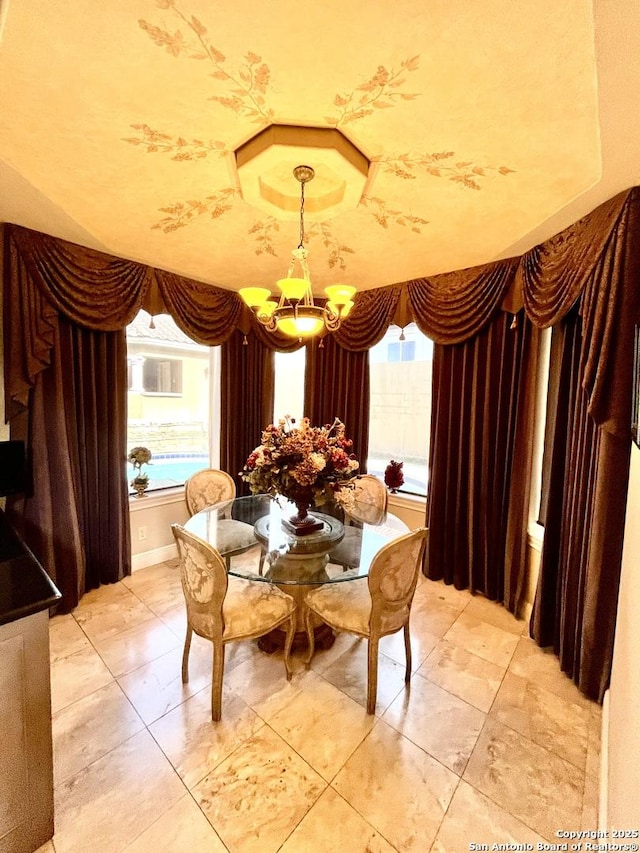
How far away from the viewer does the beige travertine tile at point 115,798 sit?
49.5 inches

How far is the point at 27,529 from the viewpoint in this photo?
235 centimetres

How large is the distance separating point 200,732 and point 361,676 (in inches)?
34.4

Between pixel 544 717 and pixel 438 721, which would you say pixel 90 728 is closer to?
pixel 438 721

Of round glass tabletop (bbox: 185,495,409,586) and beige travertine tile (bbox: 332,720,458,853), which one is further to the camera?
round glass tabletop (bbox: 185,495,409,586)

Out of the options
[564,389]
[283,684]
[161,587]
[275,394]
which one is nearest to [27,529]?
[161,587]

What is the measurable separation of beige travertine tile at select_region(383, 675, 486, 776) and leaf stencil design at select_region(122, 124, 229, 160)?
2.78 meters

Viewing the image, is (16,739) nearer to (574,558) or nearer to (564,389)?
(574,558)

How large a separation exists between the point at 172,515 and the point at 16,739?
2313 mm

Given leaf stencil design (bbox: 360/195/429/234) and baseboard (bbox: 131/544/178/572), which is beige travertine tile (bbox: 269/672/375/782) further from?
leaf stencil design (bbox: 360/195/429/234)

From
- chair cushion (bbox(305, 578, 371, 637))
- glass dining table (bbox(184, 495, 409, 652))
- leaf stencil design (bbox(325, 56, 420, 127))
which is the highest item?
leaf stencil design (bbox(325, 56, 420, 127))

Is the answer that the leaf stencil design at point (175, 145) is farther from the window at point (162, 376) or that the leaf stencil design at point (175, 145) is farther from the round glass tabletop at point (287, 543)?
the window at point (162, 376)

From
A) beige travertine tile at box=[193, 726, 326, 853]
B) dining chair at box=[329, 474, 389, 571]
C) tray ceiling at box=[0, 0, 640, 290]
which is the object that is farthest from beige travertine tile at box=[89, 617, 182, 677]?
tray ceiling at box=[0, 0, 640, 290]

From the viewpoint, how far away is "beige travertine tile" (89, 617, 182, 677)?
2.07 meters

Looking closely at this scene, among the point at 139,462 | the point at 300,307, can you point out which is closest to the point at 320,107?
the point at 300,307
